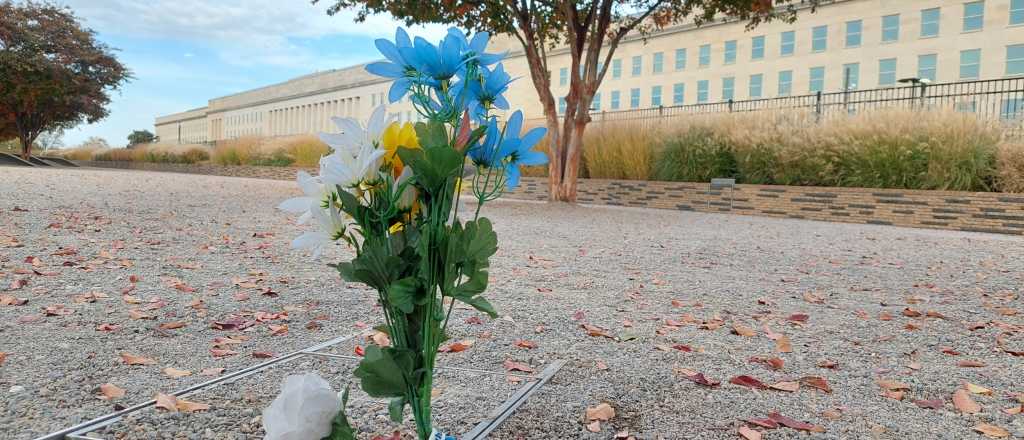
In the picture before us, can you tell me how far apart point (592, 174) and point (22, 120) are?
→ 28164 mm

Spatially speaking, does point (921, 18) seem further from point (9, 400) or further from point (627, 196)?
point (9, 400)

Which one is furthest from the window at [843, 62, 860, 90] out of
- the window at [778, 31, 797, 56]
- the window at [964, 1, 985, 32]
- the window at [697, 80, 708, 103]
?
the window at [697, 80, 708, 103]

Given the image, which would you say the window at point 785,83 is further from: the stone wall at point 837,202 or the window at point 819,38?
the stone wall at point 837,202

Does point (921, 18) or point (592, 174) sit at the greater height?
point (921, 18)

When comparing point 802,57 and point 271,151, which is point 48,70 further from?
point 802,57

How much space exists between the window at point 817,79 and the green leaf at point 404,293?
38.7 m

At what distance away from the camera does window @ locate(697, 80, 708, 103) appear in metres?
39.7

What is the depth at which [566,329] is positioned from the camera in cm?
308

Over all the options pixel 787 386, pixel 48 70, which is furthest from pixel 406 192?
pixel 48 70

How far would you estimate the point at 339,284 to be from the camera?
13.3 feet

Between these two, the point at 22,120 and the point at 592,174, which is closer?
the point at 592,174

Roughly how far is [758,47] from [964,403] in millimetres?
38759

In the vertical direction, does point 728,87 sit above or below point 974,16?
below

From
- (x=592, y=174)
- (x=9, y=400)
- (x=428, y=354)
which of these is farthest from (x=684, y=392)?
(x=592, y=174)
